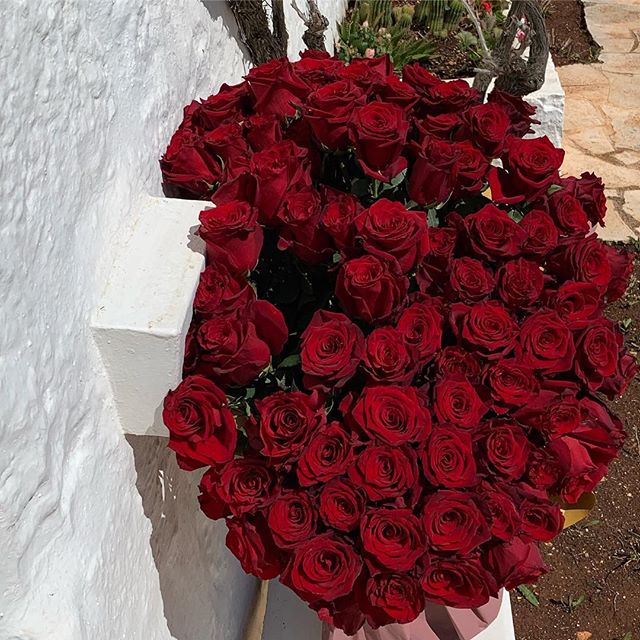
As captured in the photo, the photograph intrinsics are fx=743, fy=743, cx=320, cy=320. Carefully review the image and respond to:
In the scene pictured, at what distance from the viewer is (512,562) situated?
3.21 ft

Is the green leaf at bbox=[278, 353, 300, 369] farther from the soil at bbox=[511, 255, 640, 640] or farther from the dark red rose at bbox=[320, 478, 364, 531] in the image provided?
the soil at bbox=[511, 255, 640, 640]

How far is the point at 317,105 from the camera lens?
1113 mm

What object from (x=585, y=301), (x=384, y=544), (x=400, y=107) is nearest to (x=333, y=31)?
(x=400, y=107)

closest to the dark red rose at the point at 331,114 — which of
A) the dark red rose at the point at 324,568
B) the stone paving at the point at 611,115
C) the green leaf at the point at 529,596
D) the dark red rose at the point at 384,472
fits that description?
the dark red rose at the point at 384,472

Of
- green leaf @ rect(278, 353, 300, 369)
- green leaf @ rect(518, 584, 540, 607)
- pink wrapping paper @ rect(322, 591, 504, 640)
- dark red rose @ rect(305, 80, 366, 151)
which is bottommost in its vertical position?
green leaf @ rect(518, 584, 540, 607)

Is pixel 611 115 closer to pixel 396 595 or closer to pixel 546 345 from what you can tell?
pixel 546 345

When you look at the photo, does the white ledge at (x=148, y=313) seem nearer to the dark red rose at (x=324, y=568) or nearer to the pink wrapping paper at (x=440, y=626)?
the dark red rose at (x=324, y=568)

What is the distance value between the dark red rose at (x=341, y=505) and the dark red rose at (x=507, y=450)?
19 cm

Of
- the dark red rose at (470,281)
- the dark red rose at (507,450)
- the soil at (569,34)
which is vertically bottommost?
the soil at (569,34)

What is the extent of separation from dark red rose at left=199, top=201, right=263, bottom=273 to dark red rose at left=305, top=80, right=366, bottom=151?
176 mm

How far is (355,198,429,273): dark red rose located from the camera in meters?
1.01

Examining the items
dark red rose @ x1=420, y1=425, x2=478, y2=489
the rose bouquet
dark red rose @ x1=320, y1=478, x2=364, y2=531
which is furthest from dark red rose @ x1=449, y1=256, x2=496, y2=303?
dark red rose @ x1=320, y1=478, x2=364, y2=531

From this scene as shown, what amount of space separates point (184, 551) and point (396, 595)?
641mm

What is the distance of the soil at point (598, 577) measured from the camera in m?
2.17
